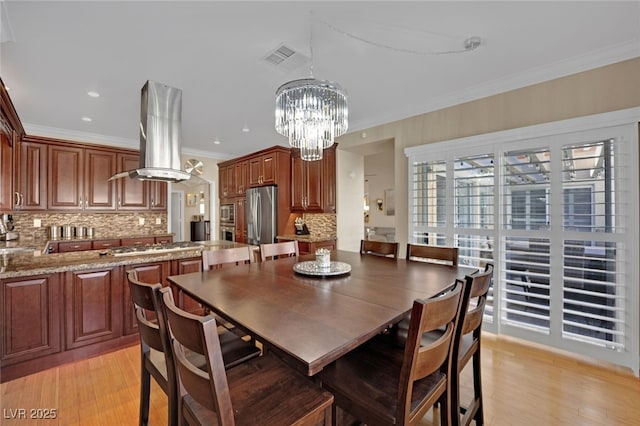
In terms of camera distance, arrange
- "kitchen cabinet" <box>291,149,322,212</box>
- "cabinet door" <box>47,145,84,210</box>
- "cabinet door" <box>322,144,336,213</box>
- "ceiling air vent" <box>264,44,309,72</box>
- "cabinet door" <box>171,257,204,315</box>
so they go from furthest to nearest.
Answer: "kitchen cabinet" <box>291,149,322,212</box> → "cabinet door" <box>322,144,336,213</box> → "cabinet door" <box>47,145,84,210</box> → "cabinet door" <box>171,257,204,315</box> → "ceiling air vent" <box>264,44,309,72</box>

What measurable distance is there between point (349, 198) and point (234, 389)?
3846 millimetres

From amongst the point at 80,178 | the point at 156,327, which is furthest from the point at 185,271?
the point at 80,178

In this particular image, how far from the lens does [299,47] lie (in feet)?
7.50

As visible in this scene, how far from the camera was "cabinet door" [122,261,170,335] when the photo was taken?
98.7 inches

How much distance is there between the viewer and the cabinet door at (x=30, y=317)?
6.53 ft

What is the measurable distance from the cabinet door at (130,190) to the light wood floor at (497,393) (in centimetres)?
334

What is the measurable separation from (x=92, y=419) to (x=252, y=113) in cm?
342

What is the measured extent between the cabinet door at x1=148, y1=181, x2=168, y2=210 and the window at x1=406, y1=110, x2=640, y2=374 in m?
4.98

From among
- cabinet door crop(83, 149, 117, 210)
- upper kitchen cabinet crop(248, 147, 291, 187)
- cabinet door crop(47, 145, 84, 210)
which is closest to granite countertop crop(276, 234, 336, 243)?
upper kitchen cabinet crop(248, 147, 291, 187)

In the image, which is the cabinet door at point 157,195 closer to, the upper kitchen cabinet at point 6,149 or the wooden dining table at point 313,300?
the upper kitchen cabinet at point 6,149

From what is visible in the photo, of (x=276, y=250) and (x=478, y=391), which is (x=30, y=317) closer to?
(x=276, y=250)

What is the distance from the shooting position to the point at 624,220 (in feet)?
7.48

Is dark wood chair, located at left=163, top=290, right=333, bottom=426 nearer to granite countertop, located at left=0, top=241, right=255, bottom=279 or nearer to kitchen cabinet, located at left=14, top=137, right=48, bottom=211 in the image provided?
granite countertop, located at left=0, top=241, right=255, bottom=279

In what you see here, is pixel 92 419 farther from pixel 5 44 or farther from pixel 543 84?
pixel 543 84
